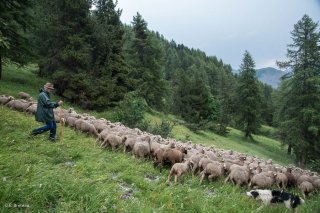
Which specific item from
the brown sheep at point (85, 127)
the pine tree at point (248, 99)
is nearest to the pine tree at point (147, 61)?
the pine tree at point (248, 99)

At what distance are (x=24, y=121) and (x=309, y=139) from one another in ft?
109

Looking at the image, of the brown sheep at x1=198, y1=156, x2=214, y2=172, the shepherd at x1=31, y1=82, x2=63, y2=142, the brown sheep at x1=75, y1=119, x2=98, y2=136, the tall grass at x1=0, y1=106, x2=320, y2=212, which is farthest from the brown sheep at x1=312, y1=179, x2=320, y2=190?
the shepherd at x1=31, y1=82, x2=63, y2=142

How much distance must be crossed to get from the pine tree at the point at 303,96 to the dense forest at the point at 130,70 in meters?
0.11

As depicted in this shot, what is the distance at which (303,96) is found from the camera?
38.7 m

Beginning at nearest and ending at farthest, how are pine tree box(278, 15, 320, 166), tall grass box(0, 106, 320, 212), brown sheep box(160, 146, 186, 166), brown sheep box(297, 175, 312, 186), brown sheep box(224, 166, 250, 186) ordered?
tall grass box(0, 106, 320, 212), brown sheep box(224, 166, 250, 186), brown sheep box(160, 146, 186, 166), brown sheep box(297, 175, 312, 186), pine tree box(278, 15, 320, 166)

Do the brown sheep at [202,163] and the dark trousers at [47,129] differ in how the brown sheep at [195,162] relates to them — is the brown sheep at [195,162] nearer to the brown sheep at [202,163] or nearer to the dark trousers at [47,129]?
the brown sheep at [202,163]

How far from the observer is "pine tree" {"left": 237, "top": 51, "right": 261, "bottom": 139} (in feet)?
177

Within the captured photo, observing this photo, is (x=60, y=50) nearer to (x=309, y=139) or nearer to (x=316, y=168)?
(x=316, y=168)

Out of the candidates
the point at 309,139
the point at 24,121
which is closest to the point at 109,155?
the point at 24,121

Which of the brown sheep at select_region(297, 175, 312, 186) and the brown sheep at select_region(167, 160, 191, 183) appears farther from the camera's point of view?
the brown sheep at select_region(297, 175, 312, 186)

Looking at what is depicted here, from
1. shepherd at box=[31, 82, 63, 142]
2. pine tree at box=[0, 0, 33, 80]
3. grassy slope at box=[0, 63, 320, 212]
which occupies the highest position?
Answer: pine tree at box=[0, 0, 33, 80]

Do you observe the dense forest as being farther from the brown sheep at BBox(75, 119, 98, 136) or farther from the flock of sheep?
the flock of sheep

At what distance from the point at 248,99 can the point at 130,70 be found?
23.6 metres

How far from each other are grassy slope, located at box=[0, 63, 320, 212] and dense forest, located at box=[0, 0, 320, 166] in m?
6.27
